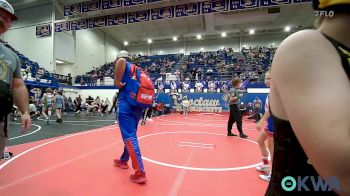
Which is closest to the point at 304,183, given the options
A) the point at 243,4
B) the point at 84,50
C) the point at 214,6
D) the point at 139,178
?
the point at 139,178

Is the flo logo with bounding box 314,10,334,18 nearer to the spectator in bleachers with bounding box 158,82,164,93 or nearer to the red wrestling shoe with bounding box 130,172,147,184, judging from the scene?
the red wrestling shoe with bounding box 130,172,147,184

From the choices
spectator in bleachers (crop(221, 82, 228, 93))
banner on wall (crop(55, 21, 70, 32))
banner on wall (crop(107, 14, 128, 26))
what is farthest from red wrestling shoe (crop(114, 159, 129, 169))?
banner on wall (crop(55, 21, 70, 32))

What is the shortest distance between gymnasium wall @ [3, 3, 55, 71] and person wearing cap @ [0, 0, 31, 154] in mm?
21400

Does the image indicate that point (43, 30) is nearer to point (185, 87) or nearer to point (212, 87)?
point (185, 87)

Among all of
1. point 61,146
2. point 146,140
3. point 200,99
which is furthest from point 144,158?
point 200,99

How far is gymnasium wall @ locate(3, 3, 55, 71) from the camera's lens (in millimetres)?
20766

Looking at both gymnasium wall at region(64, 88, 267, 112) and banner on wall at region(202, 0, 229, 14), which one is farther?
gymnasium wall at region(64, 88, 267, 112)

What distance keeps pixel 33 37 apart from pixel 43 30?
2.44m

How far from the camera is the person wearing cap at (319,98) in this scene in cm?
47

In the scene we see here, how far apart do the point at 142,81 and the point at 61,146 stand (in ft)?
9.91

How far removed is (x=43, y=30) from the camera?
20031mm

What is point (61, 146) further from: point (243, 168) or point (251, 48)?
point (251, 48)

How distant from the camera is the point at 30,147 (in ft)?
15.3

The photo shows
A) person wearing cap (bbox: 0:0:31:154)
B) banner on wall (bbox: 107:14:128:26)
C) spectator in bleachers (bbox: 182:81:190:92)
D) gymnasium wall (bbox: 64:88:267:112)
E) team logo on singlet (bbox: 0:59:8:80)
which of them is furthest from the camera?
spectator in bleachers (bbox: 182:81:190:92)
